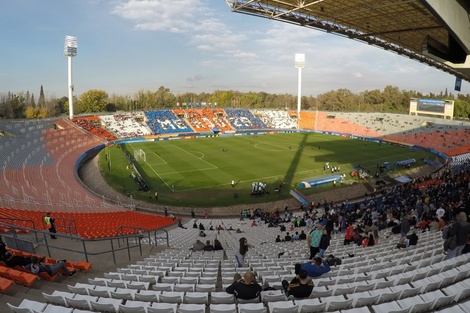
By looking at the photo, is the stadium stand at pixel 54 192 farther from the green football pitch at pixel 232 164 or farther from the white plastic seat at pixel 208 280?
the white plastic seat at pixel 208 280

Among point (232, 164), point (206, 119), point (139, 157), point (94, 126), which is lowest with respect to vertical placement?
point (232, 164)

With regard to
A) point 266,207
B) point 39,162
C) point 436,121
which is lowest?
point 266,207

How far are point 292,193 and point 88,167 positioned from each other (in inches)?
1190

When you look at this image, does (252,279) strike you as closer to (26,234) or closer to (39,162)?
(26,234)

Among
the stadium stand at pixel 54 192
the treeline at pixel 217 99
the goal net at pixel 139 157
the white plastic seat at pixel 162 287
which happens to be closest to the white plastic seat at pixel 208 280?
the white plastic seat at pixel 162 287

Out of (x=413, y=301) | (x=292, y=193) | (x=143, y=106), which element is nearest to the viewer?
(x=413, y=301)

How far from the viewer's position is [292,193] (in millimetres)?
35250

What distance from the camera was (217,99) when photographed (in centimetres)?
17400

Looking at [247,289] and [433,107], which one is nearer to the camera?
[247,289]

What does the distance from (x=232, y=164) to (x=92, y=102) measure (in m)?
84.6

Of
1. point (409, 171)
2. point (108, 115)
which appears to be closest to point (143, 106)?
point (108, 115)

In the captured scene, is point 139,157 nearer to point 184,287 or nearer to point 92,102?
point 184,287

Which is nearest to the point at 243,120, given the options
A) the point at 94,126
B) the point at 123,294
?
the point at 94,126

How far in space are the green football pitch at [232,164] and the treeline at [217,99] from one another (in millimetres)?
52582
